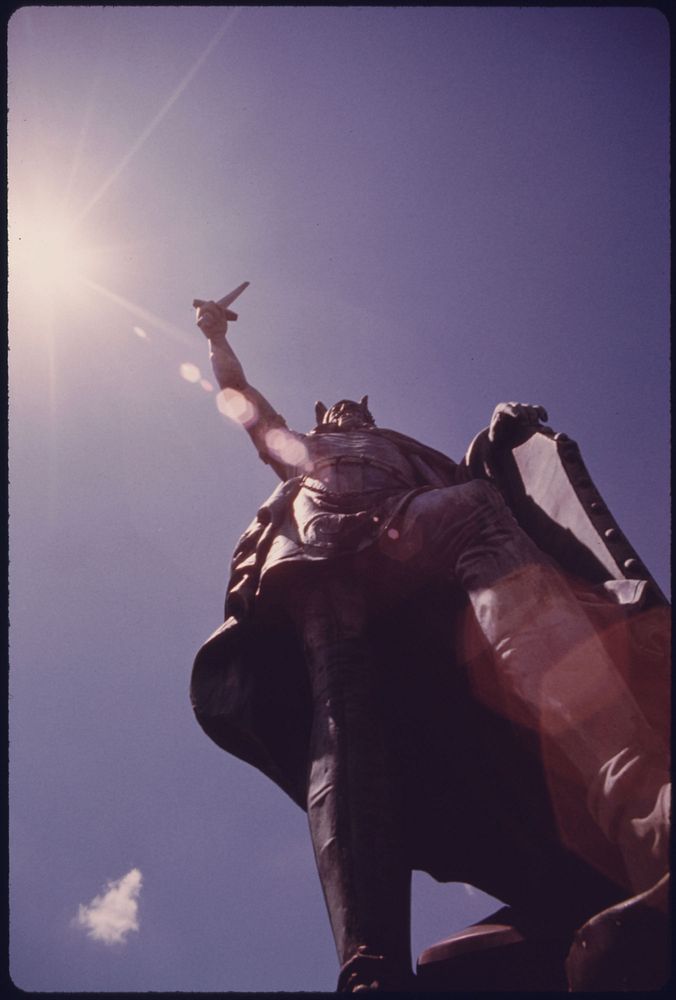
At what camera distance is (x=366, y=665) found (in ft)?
18.1

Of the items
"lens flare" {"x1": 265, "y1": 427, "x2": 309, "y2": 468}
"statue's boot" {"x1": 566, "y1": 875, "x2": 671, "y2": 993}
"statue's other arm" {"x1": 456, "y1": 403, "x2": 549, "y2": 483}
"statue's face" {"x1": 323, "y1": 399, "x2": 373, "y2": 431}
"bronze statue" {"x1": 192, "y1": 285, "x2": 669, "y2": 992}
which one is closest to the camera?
"statue's boot" {"x1": 566, "y1": 875, "x2": 671, "y2": 993}

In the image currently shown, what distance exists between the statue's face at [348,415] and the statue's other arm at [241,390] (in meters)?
0.41

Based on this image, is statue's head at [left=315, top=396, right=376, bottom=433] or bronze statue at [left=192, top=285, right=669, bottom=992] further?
statue's head at [left=315, top=396, right=376, bottom=433]

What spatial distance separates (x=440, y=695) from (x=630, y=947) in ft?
8.42

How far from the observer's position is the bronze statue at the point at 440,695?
421 cm

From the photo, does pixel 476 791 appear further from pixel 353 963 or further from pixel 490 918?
pixel 353 963

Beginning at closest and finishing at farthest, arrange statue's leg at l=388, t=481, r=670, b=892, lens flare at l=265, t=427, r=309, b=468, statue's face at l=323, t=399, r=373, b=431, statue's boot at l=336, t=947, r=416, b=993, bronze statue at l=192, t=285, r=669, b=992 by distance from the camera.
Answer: statue's leg at l=388, t=481, r=670, b=892
statue's boot at l=336, t=947, r=416, b=993
bronze statue at l=192, t=285, r=669, b=992
lens flare at l=265, t=427, r=309, b=468
statue's face at l=323, t=399, r=373, b=431

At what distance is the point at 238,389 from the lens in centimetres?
861

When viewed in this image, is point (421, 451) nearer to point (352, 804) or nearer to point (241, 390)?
point (241, 390)

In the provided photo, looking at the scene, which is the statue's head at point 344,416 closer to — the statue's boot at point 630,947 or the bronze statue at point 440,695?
the bronze statue at point 440,695

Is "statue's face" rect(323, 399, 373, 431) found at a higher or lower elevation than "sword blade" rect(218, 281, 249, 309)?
lower

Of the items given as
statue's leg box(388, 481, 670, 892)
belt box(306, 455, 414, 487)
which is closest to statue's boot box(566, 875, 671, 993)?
statue's leg box(388, 481, 670, 892)

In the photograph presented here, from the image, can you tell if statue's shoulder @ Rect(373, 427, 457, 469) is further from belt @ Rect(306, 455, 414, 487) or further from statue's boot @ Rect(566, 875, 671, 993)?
statue's boot @ Rect(566, 875, 671, 993)

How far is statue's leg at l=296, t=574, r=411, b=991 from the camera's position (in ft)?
13.9
